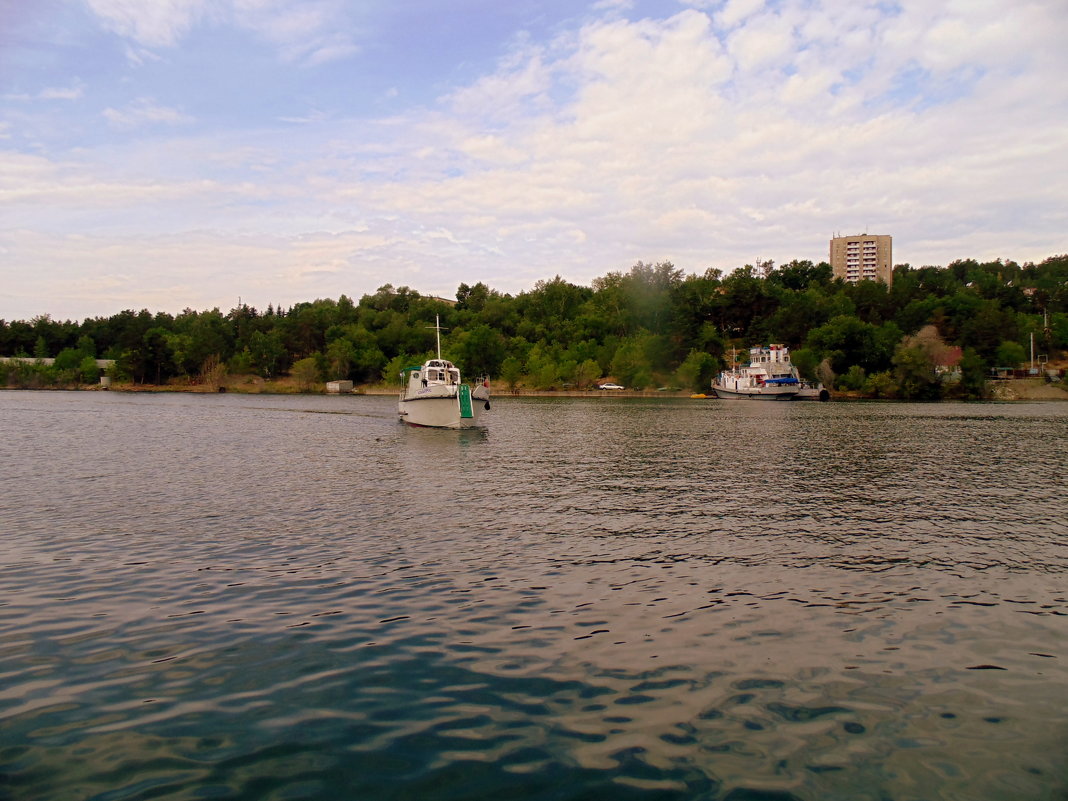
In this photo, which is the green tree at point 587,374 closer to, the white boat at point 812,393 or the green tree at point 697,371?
the green tree at point 697,371

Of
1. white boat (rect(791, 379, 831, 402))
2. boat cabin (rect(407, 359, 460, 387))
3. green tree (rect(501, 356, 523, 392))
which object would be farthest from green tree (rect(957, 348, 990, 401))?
boat cabin (rect(407, 359, 460, 387))

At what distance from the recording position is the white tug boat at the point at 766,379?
126 meters

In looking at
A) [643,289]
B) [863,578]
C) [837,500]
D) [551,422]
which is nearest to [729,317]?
[643,289]

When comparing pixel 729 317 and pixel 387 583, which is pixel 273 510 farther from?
pixel 729 317

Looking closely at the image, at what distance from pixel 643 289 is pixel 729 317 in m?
29.7

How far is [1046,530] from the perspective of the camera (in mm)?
21844

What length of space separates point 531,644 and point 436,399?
51560 mm

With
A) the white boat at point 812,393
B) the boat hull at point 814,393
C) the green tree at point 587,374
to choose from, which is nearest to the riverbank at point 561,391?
the green tree at point 587,374

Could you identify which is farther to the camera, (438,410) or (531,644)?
(438,410)

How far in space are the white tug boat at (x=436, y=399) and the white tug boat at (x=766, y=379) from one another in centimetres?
7364

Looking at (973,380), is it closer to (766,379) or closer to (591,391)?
(766,379)

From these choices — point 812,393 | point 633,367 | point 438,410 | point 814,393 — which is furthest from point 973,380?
point 438,410

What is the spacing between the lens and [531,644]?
12.2 meters

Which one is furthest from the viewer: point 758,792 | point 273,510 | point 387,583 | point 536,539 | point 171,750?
point 273,510
